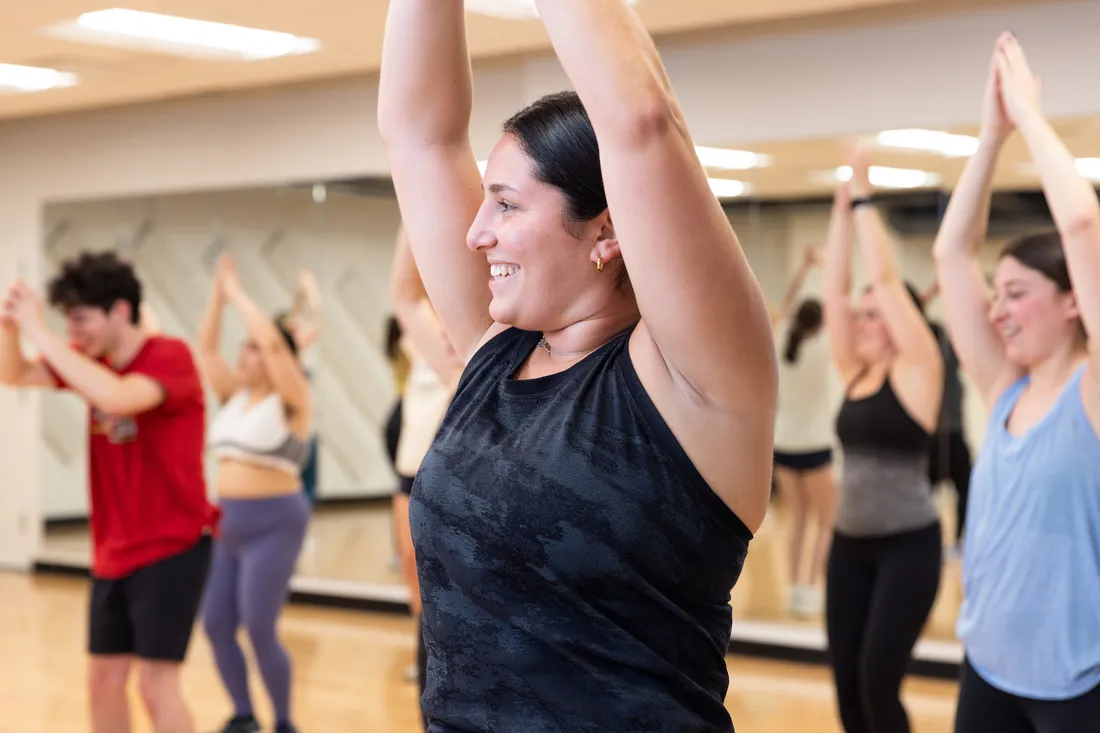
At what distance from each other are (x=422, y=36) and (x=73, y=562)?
7.98 metres

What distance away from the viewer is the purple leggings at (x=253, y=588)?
4.71m

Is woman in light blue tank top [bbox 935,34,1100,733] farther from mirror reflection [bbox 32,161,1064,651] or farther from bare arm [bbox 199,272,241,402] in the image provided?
bare arm [bbox 199,272,241,402]

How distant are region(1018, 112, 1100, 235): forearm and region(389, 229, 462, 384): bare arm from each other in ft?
5.36

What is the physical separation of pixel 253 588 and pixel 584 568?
12.1ft

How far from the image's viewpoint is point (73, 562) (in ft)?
28.7

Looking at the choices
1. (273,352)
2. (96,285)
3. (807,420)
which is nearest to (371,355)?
(807,420)

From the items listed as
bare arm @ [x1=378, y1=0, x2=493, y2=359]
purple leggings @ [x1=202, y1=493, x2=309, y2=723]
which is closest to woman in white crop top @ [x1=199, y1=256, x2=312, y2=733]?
purple leggings @ [x1=202, y1=493, x2=309, y2=723]

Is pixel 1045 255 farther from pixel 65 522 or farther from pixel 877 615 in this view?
pixel 65 522

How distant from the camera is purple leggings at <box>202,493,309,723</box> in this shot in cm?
471

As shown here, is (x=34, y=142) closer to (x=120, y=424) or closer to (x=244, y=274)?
(x=244, y=274)

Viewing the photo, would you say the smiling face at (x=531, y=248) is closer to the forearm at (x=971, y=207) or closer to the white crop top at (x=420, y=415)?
the forearm at (x=971, y=207)

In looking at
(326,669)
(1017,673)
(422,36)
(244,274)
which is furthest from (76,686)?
(422,36)

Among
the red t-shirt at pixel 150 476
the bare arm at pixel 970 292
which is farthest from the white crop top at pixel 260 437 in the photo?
the bare arm at pixel 970 292

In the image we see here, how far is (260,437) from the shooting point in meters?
5.10
